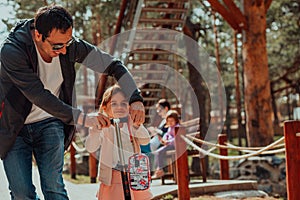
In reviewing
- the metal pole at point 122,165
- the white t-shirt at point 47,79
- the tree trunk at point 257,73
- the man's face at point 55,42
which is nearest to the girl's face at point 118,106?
the metal pole at point 122,165

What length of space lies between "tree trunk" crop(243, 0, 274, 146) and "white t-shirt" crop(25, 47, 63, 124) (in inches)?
300

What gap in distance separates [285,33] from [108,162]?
60.0ft

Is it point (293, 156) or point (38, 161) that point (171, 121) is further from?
point (38, 161)

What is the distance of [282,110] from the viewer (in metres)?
48.2

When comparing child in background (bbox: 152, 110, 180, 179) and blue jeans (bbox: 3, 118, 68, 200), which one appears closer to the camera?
blue jeans (bbox: 3, 118, 68, 200)

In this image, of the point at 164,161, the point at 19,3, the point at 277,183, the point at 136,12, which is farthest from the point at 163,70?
the point at 19,3

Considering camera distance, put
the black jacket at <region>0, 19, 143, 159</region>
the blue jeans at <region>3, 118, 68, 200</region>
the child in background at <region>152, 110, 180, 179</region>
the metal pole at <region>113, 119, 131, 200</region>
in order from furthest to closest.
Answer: the child in background at <region>152, 110, 180, 179</region>, the metal pole at <region>113, 119, 131, 200</region>, the blue jeans at <region>3, 118, 68, 200</region>, the black jacket at <region>0, 19, 143, 159</region>

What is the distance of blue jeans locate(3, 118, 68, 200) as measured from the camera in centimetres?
→ 282

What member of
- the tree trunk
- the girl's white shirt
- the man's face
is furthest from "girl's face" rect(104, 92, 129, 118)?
the tree trunk

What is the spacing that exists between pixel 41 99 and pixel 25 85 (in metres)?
0.11

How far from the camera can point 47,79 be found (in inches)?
115

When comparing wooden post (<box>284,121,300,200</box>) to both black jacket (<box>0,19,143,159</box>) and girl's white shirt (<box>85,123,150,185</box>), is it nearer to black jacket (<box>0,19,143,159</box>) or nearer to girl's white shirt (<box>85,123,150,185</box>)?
girl's white shirt (<box>85,123,150,185</box>)

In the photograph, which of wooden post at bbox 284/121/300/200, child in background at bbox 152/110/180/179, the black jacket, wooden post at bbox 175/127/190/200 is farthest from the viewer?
child in background at bbox 152/110/180/179

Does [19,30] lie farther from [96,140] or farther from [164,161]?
[164,161]
